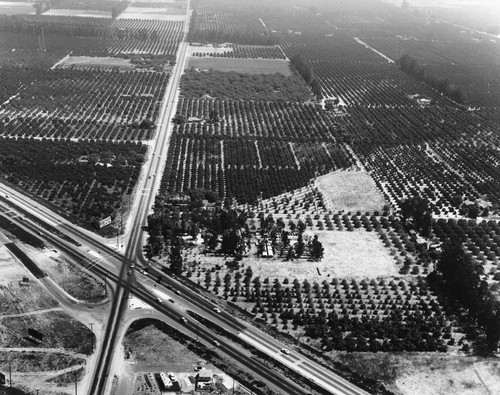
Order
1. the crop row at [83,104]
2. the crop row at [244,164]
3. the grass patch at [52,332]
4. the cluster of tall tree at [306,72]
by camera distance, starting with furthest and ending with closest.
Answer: the cluster of tall tree at [306,72] < the crop row at [83,104] < the crop row at [244,164] < the grass patch at [52,332]

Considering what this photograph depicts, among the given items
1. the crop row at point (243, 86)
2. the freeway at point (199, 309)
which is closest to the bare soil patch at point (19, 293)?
the freeway at point (199, 309)

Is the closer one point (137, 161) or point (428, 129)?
point (137, 161)

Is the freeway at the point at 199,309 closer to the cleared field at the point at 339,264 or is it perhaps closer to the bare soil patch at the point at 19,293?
the bare soil patch at the point at 19,293

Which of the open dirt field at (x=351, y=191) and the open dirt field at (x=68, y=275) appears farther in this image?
Answer: the open dirt field at (x=351, y=191)

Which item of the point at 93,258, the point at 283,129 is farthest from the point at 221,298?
the point at 283,129

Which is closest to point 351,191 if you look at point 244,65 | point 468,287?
point 468,287

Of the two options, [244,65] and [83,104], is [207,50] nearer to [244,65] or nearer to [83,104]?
[244,65]

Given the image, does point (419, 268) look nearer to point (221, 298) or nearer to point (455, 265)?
point (455, 265)

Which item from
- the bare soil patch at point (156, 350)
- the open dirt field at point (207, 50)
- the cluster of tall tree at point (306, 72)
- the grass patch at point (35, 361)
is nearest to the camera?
the grass patch at point (35, 361)
